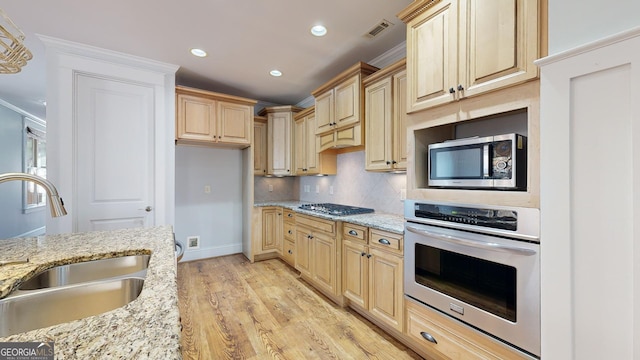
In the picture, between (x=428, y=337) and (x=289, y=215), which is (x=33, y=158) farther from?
(x=428, y=337)

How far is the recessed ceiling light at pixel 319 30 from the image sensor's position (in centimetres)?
231

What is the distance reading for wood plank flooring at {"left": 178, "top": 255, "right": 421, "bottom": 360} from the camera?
6.20 ft

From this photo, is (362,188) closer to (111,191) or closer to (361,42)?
(361,42)

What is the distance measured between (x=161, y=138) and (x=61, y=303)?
2.53 m

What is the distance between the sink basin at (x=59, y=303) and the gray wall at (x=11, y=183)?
18.1ft

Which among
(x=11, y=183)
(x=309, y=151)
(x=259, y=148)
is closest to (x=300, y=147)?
(x=309, y=151)

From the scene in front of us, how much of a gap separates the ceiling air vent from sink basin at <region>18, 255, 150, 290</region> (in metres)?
2.41

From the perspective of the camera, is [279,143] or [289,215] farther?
[279,143]

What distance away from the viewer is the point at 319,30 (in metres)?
2.35

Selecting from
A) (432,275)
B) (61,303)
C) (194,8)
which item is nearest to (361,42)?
(194,8)

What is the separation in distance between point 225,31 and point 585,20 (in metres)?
2.45

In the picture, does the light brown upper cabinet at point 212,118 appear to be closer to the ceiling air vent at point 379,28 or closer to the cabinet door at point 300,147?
the cabinet door at point 300,147

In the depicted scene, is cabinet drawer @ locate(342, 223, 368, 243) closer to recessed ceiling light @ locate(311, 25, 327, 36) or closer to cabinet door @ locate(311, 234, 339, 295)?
cabinet door @ locate(311, 234, 339, 295)

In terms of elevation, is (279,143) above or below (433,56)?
below
